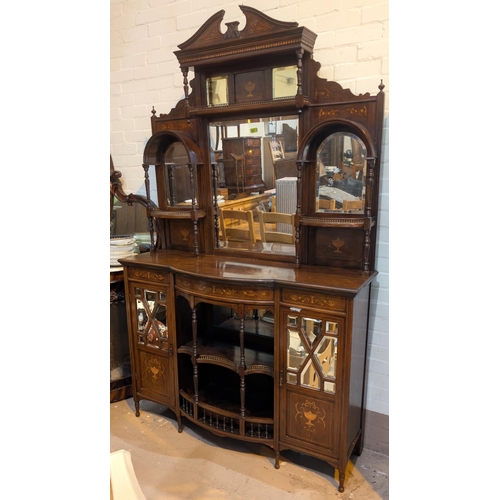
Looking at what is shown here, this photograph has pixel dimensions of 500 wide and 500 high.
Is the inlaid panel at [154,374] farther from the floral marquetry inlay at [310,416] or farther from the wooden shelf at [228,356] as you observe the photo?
the floral marquetry inlay at [310,416]

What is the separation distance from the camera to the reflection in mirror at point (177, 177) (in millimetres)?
2250

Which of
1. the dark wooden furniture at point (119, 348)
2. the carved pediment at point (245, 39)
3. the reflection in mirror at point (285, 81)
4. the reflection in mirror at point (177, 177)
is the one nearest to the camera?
the carved pediment at point (245, 39)

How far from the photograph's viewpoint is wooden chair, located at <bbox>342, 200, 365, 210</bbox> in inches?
70.6

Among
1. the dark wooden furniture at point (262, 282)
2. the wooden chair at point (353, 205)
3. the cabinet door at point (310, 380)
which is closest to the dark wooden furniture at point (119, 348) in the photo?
the dark wooden furniture at point (262, 282)

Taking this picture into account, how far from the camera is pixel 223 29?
213cm

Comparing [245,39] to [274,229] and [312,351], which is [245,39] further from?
A: [312,351]

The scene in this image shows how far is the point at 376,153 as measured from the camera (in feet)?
5.52

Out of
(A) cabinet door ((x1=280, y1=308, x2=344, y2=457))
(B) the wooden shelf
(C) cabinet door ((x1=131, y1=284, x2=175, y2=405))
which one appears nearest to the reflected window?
(C) cabinet door ((x1=131, y1=284, x2=175, y2=405))

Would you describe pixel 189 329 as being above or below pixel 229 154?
below

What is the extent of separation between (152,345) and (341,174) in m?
1.39

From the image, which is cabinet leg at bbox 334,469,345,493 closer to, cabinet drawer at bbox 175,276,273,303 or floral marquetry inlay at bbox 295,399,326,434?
floral marquetry inlay at bbox 295,399,326,434
